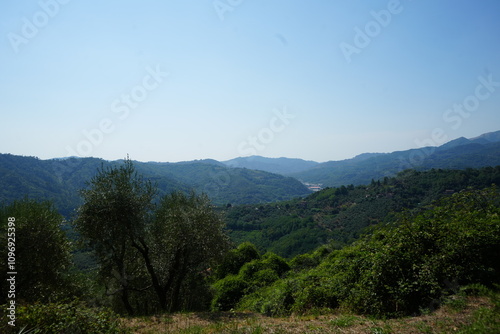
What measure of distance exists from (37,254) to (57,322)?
1003 centimetres

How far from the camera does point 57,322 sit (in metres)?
7.21

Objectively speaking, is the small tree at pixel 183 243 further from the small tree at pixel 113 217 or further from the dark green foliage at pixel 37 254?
the dark green foliage at pixel 37 254

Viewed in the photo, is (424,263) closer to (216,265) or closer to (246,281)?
(216,265)

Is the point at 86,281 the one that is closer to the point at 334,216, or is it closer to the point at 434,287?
the point at 434,287

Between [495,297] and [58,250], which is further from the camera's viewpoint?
[58,250]

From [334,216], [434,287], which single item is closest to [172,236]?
[434,287]

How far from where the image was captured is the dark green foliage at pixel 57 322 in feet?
22.6

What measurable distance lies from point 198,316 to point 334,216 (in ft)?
507

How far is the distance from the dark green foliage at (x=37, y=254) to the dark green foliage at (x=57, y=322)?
23.9ft

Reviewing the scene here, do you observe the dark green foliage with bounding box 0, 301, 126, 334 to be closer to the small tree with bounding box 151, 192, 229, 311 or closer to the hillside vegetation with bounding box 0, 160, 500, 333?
the hillside vegetation with bounding box 0, 160, 500, 333

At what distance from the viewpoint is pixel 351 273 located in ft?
38.6

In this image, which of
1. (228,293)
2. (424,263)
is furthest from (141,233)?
(424,263)

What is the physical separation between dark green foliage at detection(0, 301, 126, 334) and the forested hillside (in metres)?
106

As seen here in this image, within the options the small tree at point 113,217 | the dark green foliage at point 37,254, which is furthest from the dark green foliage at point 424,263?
the dark green foliage at point 37,254
